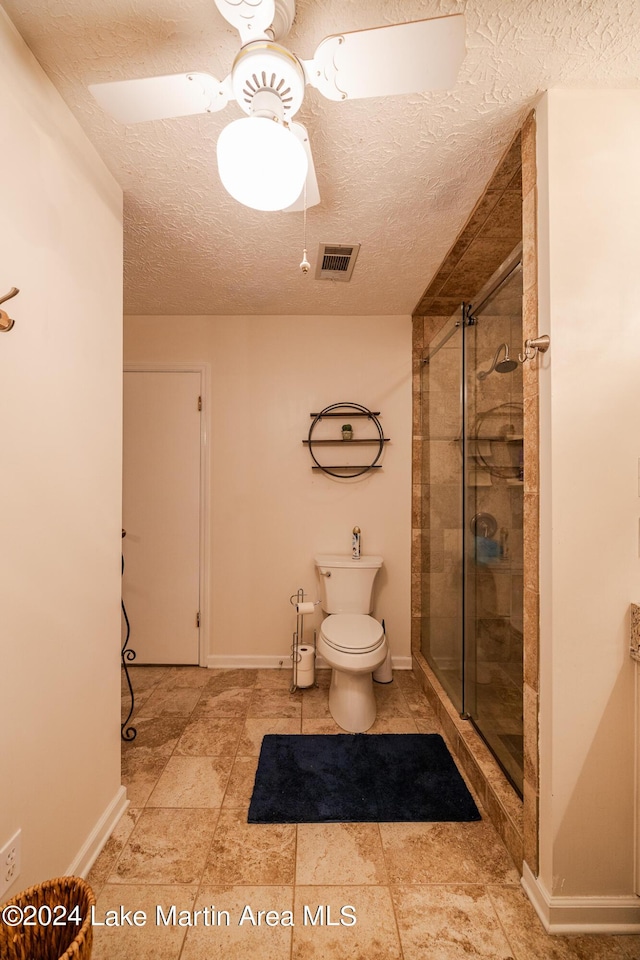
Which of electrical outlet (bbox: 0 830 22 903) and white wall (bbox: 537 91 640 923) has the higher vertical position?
white wall (bbox: 537 91 640 923)

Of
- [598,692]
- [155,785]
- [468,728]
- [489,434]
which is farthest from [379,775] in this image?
[489,434]

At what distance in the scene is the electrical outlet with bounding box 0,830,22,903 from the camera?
0.99m

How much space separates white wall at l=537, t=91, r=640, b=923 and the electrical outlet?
1.38m

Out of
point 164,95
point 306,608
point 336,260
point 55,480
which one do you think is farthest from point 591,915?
point 336,260

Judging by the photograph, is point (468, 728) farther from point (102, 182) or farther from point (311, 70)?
point (102, 182)

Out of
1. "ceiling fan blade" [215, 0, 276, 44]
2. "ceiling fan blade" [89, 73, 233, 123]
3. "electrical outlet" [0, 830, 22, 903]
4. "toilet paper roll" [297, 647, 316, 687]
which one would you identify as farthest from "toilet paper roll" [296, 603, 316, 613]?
"ceiling fan blade" [215, 0, 276, 44]

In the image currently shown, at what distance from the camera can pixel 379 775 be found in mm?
1764

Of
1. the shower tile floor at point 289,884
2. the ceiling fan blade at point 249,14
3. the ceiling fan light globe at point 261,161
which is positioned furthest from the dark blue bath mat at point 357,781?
the ceiling fan blade at point 249,14

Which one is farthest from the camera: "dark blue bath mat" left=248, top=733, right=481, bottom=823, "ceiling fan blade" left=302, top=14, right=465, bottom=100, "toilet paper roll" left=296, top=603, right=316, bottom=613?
"toilet paper roll" left=296, top=603, right=316, bottom=613

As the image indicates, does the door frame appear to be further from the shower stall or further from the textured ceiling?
the shower stall

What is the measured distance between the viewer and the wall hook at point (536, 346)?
3.92ft

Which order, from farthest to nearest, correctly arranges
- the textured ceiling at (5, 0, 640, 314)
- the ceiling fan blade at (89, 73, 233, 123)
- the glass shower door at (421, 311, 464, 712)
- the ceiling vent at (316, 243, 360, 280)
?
the glass shower door at (421, 311, 464, 712)
the ceiling vent at (316, 243, 360, 280)
the textured ceiling at (5, 0, 640, 314)
the ceiling fan blade at (89, 73, 233, 123)

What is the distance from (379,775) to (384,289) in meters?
2.41

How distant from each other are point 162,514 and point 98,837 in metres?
1.71
